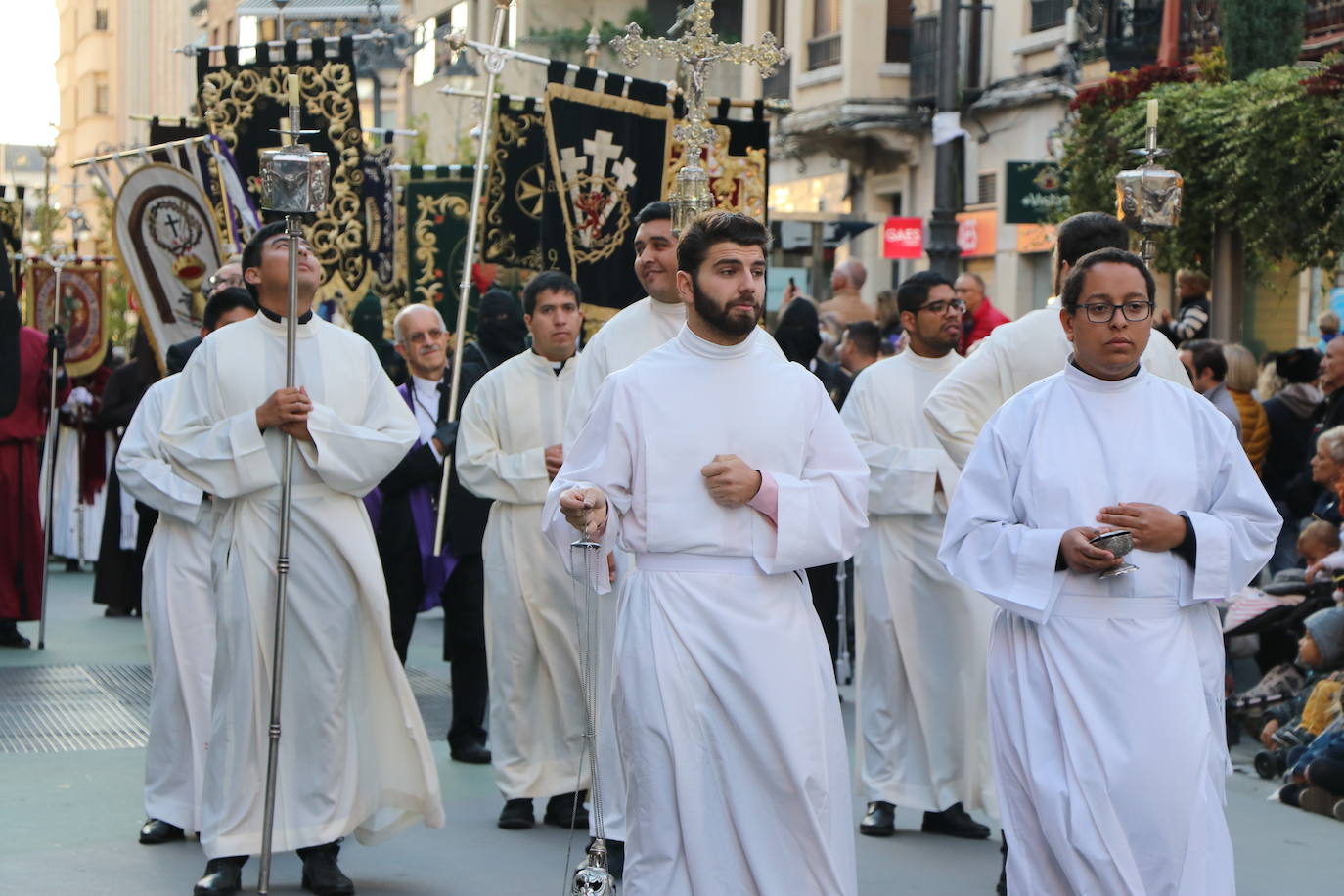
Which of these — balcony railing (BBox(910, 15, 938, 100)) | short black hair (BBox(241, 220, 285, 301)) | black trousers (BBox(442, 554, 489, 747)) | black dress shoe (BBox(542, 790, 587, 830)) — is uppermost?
balcony railing (BBox(910, 15, 938, 100))

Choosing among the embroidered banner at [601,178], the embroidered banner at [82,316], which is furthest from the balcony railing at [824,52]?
the embroidered banner at [601,178]

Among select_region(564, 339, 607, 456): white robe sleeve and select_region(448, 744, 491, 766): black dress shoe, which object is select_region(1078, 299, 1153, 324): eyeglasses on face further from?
select_region(448, 744, 491, 766): black dress shoe

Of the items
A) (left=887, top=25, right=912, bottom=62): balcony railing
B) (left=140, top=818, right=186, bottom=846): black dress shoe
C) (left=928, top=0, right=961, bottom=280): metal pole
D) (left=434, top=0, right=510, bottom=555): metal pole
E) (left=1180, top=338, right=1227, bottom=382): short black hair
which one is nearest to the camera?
(left=140, top=818, right=186, bottom=846): black dress shoe

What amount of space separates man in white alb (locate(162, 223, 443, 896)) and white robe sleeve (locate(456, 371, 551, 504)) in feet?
2.98

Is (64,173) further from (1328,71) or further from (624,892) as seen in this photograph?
(624,892)

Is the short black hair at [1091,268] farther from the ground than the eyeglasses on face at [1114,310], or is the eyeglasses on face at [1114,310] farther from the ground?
the short black hair at [1091,268]

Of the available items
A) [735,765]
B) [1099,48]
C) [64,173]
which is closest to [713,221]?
[735,765]

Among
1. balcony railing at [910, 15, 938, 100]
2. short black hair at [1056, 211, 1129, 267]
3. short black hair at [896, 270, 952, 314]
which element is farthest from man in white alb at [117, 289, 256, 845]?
balcony railing at [910, 15, 938, 100]

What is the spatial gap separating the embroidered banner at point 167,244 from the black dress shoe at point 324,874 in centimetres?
454

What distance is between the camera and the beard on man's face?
17.1 ft

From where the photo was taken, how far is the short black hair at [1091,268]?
5.14 meters

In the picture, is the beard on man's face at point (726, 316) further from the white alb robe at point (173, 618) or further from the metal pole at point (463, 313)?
the metal pole at point (463, 313)

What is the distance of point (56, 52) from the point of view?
292 feet

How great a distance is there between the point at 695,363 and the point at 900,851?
8.67 ft
